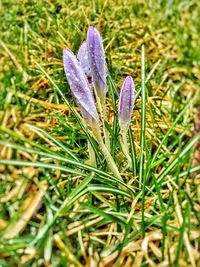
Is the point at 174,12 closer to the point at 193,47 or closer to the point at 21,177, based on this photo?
the point at 193,47

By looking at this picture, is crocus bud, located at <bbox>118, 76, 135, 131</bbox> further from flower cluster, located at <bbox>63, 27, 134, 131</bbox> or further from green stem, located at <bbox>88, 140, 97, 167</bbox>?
green stem, located at <bbox>88, 140, 97, 167</bbox>

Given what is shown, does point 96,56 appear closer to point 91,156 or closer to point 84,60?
point 84,60

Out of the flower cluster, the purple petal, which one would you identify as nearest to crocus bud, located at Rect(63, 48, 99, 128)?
the flower cluster

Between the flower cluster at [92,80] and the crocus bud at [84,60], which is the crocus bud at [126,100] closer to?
the flower cluster at [92,80]

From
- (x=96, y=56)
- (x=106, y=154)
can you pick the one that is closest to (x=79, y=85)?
(x=96, y=56)

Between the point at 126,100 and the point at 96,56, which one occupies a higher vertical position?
the point at 96,56

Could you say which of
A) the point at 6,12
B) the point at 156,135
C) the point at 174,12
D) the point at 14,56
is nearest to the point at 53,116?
the point at 156,135

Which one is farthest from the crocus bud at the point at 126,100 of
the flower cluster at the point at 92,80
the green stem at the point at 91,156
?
the green stem at the point at 91,156
